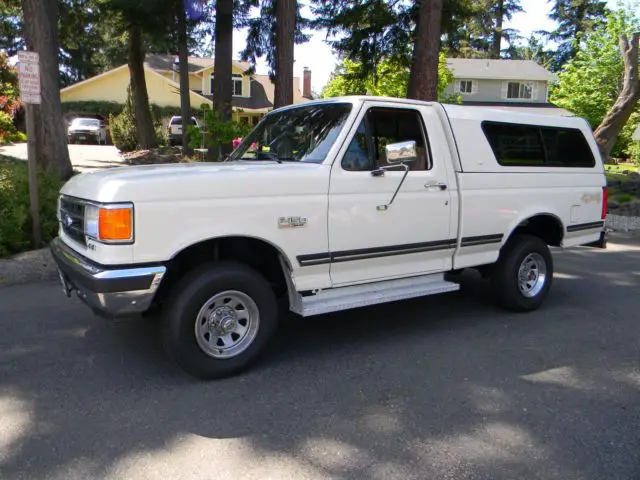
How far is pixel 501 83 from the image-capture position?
46562 mm

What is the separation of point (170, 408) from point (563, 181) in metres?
4.58

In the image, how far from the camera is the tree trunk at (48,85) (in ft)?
33.6

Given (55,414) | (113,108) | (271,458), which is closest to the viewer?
(271,458)

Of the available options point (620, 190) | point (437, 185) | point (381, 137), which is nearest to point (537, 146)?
point (437, 185)

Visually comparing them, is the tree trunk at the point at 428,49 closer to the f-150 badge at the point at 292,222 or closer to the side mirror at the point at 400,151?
the side mirror at the point at 400,151

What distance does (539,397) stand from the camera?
3896 mm

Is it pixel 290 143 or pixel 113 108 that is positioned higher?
pixel 113 108

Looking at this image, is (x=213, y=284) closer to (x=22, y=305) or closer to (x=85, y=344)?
(x=85, y=344)

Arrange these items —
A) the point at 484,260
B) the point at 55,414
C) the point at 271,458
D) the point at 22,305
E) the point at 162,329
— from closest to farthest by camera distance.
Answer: the point at 271,458 → the point at 55,414 → the point at 162,329 → the point at 484,260 → the point at 22,305

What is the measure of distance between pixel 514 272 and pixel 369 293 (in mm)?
1811

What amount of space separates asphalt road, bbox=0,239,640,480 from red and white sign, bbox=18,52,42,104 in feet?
9.19

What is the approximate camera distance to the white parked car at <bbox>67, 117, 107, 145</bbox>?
3522 cm

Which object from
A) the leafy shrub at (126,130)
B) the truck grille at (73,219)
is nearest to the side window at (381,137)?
the truck grille at (73,219)

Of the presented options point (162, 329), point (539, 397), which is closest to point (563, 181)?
point (539, 397)
